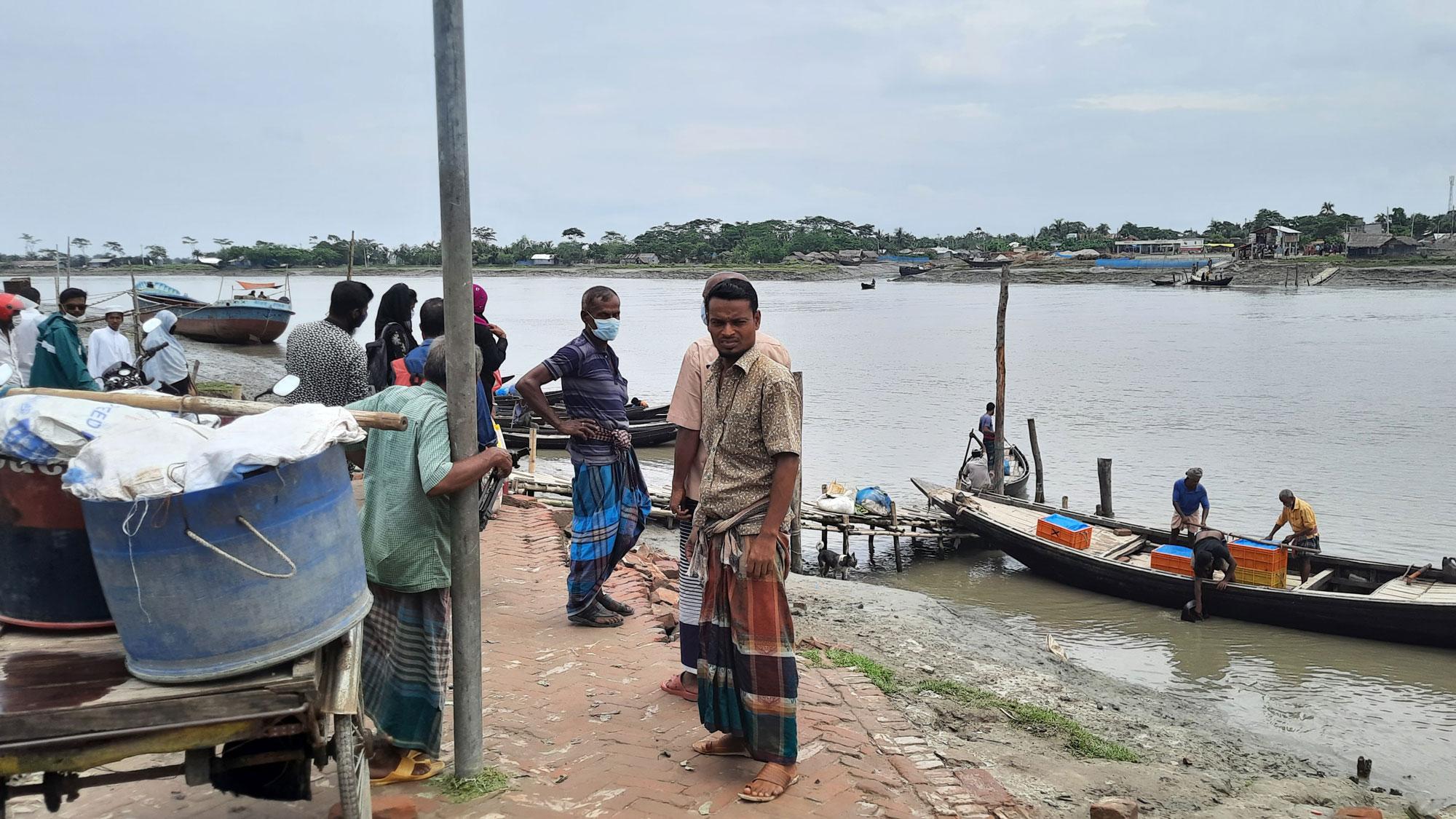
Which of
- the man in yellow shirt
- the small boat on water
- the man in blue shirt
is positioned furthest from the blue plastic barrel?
the small boat on water

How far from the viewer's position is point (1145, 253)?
300 ft

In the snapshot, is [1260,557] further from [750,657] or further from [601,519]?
[750,657]

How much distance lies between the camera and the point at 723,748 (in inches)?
153

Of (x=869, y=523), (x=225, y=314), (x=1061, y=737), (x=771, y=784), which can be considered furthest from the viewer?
(x=225, y=314)

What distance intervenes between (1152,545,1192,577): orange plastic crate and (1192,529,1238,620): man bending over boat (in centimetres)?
15

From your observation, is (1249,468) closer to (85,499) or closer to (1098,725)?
(1098,725)

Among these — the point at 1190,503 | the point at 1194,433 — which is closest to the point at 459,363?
the point at 1190,503

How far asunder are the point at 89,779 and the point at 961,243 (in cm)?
13351

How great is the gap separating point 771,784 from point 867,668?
2287 millimetres

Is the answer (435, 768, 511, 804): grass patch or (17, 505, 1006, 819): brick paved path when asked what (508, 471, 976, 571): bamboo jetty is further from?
(435, 768, 511, 804): grass patch

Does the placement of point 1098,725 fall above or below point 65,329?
below

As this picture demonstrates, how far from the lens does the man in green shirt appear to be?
131 inches

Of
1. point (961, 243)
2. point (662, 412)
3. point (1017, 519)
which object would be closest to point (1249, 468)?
point (1017, 519)

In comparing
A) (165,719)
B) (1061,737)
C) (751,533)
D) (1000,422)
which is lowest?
(1061,737)
